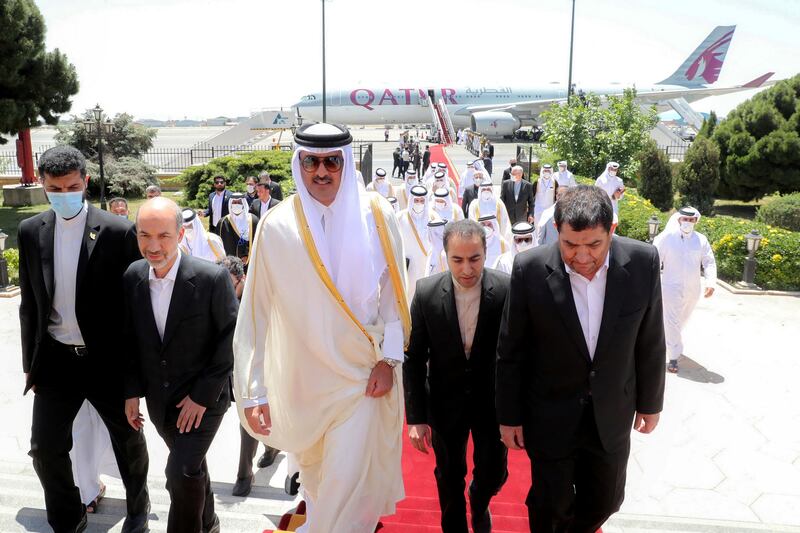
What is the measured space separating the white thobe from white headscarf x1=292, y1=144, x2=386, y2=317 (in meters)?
5.54

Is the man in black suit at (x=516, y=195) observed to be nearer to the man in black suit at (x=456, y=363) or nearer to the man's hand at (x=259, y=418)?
the man in black suit at (x=456, y=363)

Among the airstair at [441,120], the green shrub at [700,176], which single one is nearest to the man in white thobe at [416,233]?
the green shrub at [700,176]

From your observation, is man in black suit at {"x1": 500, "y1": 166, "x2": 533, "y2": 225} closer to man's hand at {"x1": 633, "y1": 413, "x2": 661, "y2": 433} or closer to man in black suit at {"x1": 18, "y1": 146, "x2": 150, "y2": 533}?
man in black suit at {"x1": 18, "y1": 146, "x2": 150, "y2": 533}

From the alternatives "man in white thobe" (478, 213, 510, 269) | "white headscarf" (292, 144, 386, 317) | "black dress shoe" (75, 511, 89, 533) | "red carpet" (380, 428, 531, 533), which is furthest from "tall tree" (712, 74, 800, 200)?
"black dress shoe" (75, 511, 89, 533)

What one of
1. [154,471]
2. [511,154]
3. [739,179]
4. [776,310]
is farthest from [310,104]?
[154,471]

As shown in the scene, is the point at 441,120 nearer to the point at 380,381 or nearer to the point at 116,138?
the point at 116,138

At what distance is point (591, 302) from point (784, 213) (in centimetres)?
1754

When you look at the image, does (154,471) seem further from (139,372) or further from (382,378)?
(382,378)

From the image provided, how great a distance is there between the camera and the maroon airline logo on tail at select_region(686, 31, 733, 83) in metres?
72.8

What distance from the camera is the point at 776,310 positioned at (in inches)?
419

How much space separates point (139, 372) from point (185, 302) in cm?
50

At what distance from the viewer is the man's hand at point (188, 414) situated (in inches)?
141

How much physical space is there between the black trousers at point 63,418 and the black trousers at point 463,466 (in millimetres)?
1836

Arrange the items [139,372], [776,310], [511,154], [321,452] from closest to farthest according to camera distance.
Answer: [321,452] < [139,372] < [776,310] < [511,154]
